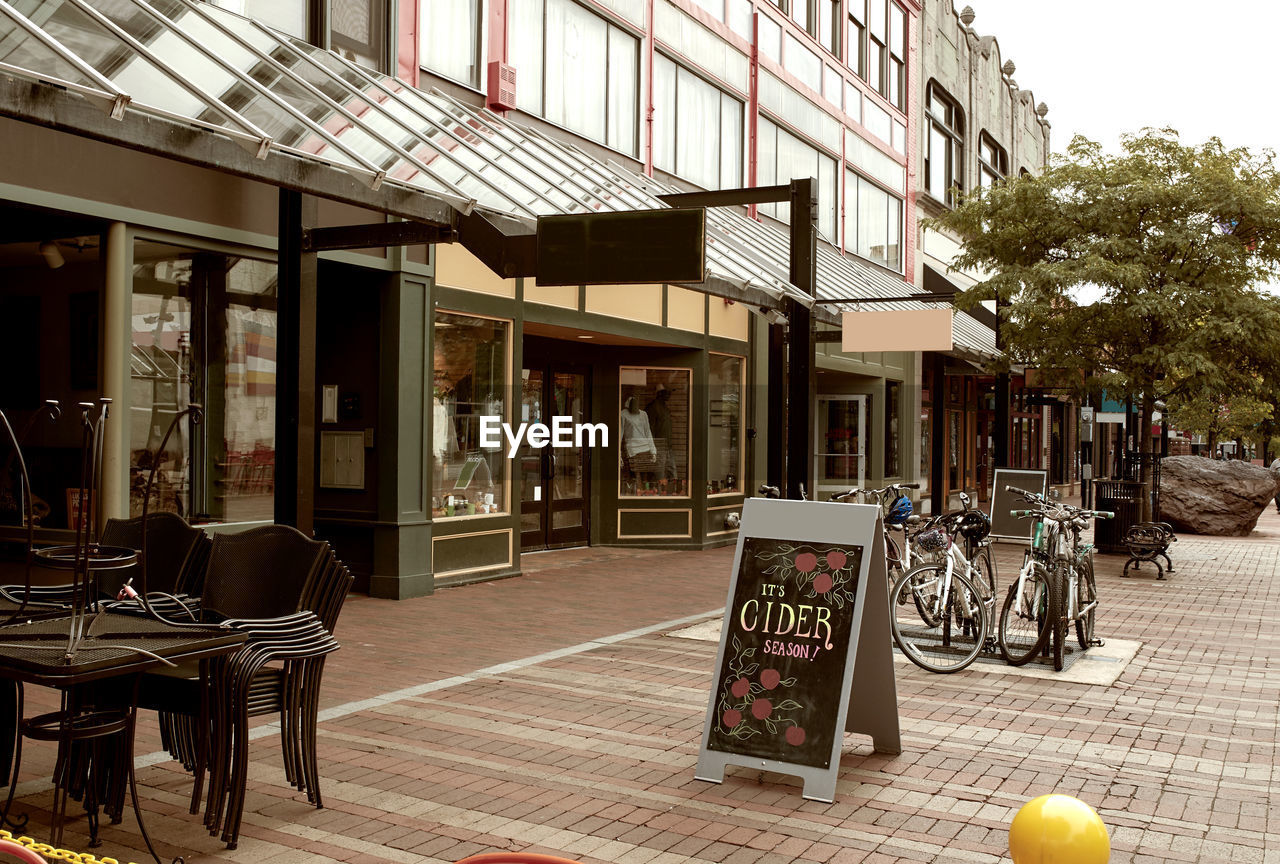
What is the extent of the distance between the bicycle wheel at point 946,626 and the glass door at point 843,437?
14609 mm

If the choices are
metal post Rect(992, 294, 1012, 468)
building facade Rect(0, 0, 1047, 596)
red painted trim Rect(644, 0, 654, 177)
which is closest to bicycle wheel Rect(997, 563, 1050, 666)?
building facade Rect(0, 0, 1047, 596)

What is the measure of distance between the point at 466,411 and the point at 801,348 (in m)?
4.45

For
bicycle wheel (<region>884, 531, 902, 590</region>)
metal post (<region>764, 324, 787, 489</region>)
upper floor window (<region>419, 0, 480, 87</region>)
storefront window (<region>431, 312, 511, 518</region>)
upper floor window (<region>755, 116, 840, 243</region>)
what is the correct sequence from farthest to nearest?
upper floor window (<region>755, 116, 840, 243</region>) → storefront window (<region>431, 312, 511, 518</region>) → upper floor window (<region>419, 0, 480, 87</region>) → bicycle wheel (<region>884, 531, 902, 590</region>) → metal post (<region>764, 324, 787, 489</region>)

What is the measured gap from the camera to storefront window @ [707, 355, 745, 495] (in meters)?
16.9

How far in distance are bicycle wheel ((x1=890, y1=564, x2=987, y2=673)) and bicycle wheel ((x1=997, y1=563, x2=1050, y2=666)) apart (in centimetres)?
20

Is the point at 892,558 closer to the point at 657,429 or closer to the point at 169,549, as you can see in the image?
the point at 169,549

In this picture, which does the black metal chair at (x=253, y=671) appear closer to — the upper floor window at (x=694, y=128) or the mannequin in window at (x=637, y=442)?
the mannequin in window at (x=637, y=442)

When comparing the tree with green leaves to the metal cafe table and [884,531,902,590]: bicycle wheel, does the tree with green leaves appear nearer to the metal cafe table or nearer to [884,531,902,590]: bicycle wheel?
[884,531,902,590]: bicycle wheel

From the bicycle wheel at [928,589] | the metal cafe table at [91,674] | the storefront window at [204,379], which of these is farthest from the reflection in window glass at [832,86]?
the metal cafe table at [91,674]

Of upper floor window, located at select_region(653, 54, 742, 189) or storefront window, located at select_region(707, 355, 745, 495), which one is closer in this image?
upper floor window, located at select_region(653, 54, 742, 189)

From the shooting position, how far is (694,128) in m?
17.2

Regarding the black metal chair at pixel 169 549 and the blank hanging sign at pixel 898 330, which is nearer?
the black metal chair at pixel 169 549

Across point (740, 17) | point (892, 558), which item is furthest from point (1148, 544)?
point (740, 17)

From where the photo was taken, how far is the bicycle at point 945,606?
8078mm
